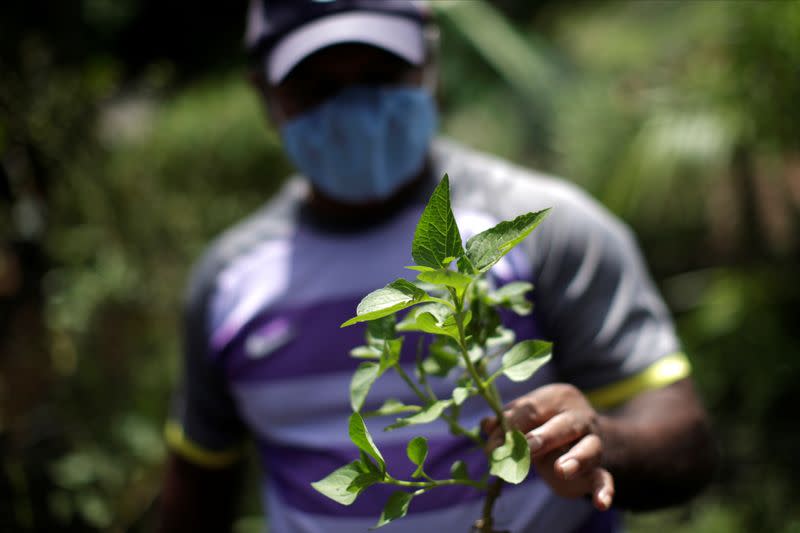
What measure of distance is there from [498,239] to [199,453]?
1.25m

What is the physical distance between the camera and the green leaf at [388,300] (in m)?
0.67

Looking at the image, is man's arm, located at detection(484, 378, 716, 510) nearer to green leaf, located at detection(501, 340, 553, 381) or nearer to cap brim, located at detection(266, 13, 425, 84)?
green leaf, located at detection(501, 340, 553, 381)

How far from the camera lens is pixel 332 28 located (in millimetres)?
1473

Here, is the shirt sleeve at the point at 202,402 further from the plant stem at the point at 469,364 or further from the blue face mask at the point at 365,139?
the plant stem at the point at 469,364

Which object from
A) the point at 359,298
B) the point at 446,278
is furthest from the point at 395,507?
the point at 359,298

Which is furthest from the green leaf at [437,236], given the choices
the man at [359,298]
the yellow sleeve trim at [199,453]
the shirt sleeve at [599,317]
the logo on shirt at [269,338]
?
the yellow sleeve trim at [199,453]

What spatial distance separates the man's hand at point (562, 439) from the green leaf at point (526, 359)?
83mm

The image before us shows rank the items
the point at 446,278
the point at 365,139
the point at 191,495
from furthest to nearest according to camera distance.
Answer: the point at 191,495, the point at 365,139, the point at 446,278

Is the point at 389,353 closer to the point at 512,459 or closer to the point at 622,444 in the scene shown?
the point at 512,459

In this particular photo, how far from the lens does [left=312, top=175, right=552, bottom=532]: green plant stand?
0.68m

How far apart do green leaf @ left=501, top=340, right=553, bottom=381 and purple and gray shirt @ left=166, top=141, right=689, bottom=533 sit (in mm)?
456

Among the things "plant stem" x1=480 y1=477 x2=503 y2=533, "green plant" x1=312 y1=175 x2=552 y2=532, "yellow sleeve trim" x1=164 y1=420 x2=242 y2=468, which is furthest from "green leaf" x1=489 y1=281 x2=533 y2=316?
"yellow sleeve trim" x1=164 y1=420 x2=242 y2=468

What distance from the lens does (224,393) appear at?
162 centimetres

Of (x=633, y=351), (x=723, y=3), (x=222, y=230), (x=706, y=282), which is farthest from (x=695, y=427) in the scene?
(x=222, y=230)
